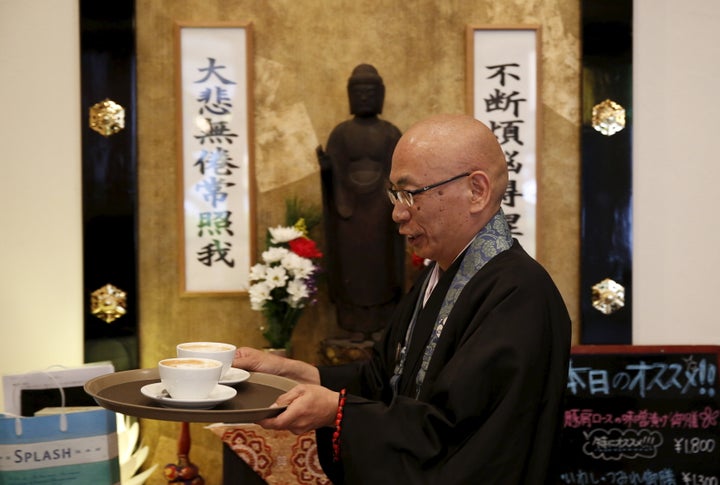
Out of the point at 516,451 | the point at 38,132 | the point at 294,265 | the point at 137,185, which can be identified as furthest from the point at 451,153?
the point at 38,132

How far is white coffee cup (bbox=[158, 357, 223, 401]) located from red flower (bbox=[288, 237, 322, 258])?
5.13 ft

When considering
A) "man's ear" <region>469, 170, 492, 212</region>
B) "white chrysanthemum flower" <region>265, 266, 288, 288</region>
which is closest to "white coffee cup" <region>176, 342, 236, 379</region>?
"man's ear" <region>469, 170, 492, 212</region>

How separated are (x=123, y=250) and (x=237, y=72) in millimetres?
933

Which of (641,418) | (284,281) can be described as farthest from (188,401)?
(641,418)

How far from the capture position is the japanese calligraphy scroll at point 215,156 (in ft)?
10.9

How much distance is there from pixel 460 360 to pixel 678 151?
7.50 feet

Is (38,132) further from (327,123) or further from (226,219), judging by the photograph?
(327,123)

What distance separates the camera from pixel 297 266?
3.00 meters

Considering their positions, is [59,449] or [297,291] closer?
[59,449]

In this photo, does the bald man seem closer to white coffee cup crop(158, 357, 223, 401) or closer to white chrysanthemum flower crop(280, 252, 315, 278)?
white coffee cup crop(158, 357, 223, 401)

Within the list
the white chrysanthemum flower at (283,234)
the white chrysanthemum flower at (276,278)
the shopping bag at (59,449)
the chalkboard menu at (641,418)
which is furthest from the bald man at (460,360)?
the chalkboard menu at (641,418)

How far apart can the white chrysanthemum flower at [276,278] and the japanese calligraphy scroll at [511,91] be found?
1.09 meters

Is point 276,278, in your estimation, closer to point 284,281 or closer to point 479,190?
point 284,281

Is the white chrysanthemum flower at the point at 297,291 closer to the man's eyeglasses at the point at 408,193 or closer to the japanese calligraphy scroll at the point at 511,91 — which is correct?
the japanese calligraphy scroll at the point at 511,91
